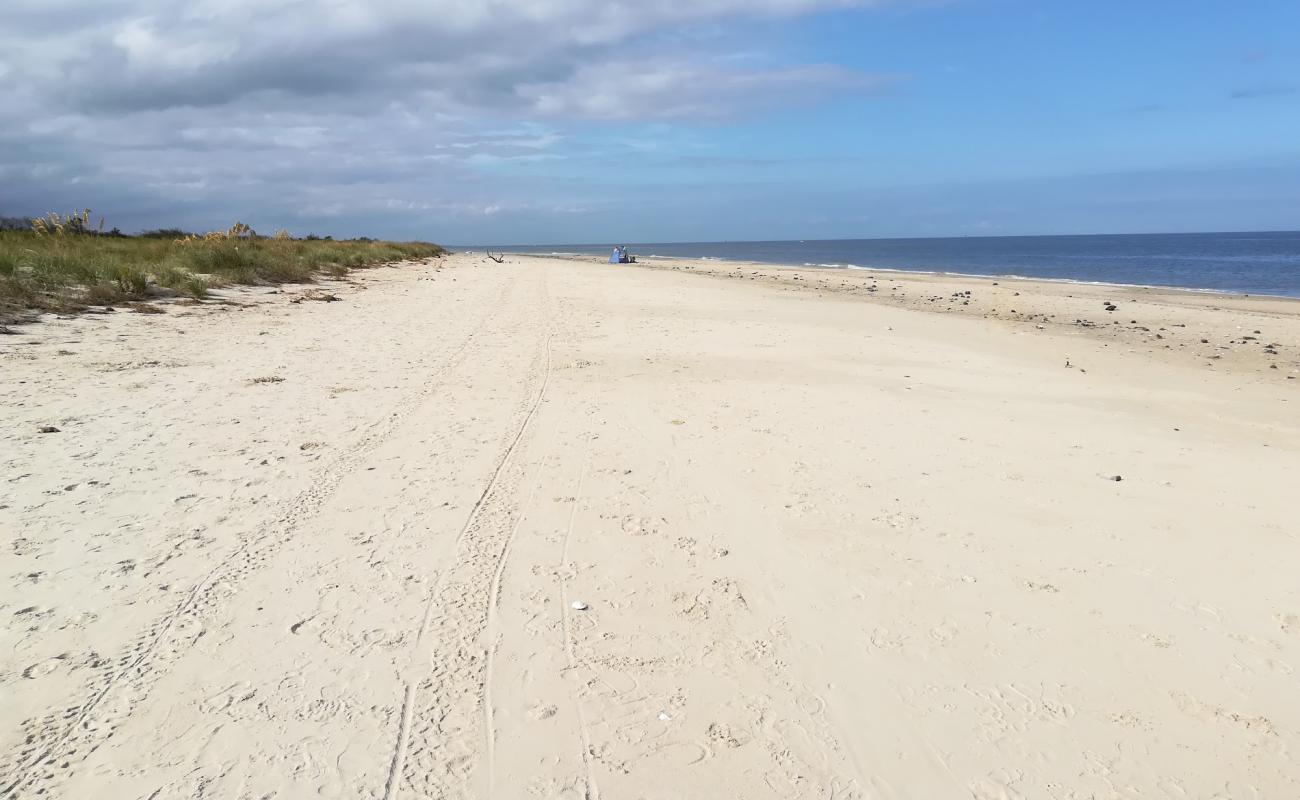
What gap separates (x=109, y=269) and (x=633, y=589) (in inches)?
529

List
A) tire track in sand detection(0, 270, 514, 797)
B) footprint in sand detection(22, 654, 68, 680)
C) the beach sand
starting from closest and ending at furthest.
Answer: tire track in sand detection(0, 270, 514, 797), the beach sand, footprint in sand detection(22, 654, 68, 680)

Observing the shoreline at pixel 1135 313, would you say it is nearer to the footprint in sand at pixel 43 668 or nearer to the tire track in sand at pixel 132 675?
the tire track in sand at pixel 132 675

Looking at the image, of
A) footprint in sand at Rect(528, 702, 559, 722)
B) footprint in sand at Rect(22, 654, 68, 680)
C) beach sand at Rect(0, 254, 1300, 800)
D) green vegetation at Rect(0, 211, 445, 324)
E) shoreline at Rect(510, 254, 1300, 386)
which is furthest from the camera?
shoreline at Rect(510, 254, 1300, 386)

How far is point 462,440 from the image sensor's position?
6.34 metres

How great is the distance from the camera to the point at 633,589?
3.90 m

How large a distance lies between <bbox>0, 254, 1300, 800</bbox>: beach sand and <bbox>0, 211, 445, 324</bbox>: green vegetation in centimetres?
354

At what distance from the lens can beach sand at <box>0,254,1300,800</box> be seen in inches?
106

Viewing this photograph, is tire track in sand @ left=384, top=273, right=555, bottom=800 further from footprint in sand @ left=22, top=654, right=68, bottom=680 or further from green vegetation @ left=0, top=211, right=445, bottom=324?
→ green vegetation @ left=0, top=211, right=445, bottom=324

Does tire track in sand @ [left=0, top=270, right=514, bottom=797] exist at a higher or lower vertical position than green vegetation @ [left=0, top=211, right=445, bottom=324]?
lower

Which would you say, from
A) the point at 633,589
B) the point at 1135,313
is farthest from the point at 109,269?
the point at 1135,313

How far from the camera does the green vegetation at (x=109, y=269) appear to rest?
11.3 m

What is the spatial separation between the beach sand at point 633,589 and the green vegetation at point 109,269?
3535 mm

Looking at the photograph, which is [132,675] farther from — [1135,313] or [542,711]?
[1135,313]

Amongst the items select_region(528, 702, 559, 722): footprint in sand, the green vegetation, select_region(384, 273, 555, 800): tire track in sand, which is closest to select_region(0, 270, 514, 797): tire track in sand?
select_region(384, 273, 555, 800): tire track in sand
